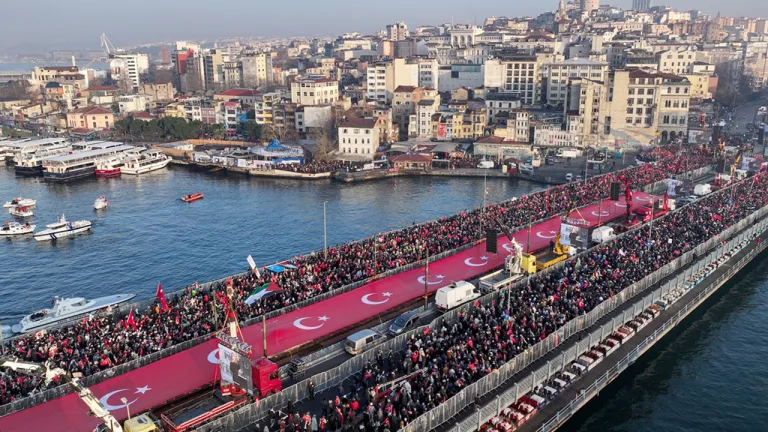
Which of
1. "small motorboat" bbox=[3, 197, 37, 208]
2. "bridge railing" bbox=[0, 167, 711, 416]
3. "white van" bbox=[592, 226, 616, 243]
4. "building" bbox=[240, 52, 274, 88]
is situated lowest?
"small motorboat" bbox=[3, 197, 37, 208]

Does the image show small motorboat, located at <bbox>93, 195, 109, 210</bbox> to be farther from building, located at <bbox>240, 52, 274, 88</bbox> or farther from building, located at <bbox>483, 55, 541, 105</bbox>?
building, located at <bbox>240, 52, 274, 88</bbox>

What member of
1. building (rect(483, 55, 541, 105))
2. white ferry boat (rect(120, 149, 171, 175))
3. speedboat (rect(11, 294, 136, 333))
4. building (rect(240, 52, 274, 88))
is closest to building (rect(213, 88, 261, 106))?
white ferry boat (rect(120, 149, 171, 175))

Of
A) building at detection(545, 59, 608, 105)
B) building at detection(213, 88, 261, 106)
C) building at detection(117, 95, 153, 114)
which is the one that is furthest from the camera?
building at detection(117, 95, 153, 114)

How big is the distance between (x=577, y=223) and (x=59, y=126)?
267 ft

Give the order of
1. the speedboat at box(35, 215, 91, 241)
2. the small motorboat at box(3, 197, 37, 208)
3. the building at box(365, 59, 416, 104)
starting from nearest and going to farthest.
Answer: the speedboat at box(35, 215, 91, 241), the small motorboat at box(3, 197, 37, 208), the building at box(365, 59, 416, 104)

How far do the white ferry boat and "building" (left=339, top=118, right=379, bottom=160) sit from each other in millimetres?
19461

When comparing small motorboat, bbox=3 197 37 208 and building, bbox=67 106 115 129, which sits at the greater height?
building, bbox=67 106 115 129

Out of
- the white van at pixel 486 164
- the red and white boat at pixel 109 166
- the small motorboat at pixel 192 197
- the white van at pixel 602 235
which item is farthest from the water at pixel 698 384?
the red and white boat at pixel 109 166

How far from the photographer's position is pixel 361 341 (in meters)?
19.2

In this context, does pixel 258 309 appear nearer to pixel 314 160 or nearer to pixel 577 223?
pixel 577 223

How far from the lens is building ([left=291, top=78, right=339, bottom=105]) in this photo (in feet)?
263

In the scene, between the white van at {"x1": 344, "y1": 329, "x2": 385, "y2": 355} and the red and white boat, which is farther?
the red and white boat

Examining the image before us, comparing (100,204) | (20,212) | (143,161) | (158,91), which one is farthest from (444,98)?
(20,212)

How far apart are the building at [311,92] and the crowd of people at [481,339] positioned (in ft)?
187
